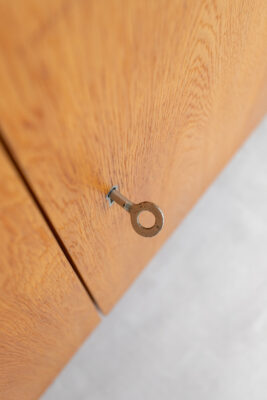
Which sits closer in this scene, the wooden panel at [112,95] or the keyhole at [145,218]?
the wooden panel at [112,95]

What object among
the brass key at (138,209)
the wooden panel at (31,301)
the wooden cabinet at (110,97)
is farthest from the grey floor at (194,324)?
the brass key at (138,209)

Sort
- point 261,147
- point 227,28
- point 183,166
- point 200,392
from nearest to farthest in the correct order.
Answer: point 227,28
point 183,166
point 200,392
point 261,147

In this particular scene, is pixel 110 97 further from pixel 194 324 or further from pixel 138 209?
Result: pixel 194 324

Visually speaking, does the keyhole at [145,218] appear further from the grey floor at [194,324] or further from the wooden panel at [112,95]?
the grey floor at [194,324]

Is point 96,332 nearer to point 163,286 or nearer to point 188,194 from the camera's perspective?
point 163,286

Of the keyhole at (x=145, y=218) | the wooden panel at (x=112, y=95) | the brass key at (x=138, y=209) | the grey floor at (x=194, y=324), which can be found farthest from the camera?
the grey floor at (x=194, y=324)

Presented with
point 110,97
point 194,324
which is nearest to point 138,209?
point 110,97

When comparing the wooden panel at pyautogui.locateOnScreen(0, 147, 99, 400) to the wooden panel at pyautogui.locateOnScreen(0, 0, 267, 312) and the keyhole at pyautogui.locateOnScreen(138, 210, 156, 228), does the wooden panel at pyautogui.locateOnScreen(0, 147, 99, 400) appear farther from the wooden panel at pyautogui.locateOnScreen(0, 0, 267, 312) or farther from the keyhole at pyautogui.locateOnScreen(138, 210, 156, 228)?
the keyhole at pyautogui.locateOnScreen(138, 210, 156, 228)

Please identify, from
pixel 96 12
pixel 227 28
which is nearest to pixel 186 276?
pixel 227 28
